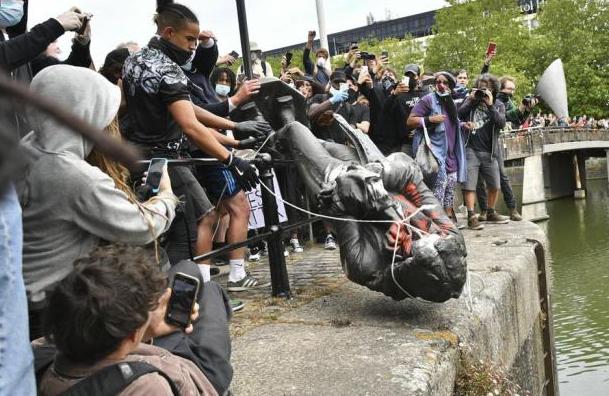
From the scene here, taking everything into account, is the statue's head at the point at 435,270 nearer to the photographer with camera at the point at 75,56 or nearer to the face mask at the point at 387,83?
the photographer with camera at the point at 75,56

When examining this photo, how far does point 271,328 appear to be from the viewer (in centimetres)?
356

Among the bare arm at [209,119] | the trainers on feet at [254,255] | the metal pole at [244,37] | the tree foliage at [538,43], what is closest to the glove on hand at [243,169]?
the bare arm at [209,119]

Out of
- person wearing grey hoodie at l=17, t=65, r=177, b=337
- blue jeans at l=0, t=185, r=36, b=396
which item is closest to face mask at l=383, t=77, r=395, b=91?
person wearing grey hoodie at l=17, t=65, r=177, b=337

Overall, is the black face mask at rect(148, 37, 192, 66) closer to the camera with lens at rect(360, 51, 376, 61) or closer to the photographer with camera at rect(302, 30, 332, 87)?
the camera with lens at rect(360, 51, 376, 61)

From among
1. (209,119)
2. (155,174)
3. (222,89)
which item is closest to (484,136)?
(222,89)

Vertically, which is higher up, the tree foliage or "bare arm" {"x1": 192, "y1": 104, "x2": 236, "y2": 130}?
the tree foliage

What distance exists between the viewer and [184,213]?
3.34 metres

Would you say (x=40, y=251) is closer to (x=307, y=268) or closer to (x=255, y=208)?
(x=307, y=268)

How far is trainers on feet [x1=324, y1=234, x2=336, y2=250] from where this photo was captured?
6.62 meters

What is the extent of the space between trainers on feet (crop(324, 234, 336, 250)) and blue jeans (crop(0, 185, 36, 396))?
5097 mm

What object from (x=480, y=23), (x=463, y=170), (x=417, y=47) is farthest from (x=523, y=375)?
(x=417, y=47)

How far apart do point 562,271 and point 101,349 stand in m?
12.8

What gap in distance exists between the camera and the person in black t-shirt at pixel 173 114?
11.3 ft

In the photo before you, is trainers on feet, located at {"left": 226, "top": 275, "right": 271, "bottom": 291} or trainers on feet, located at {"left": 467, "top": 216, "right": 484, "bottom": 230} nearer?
trainers on feet, located at {"left": 226, "top": 275, "right": 271, "bottom": 291}
